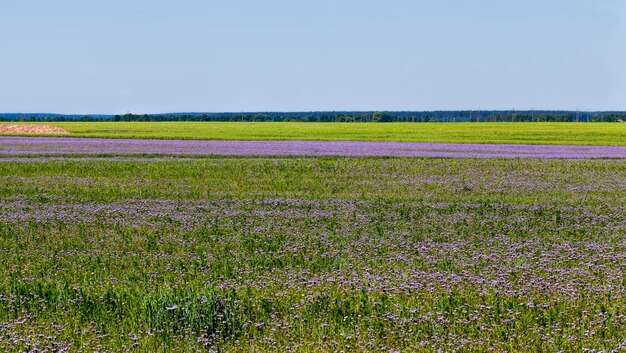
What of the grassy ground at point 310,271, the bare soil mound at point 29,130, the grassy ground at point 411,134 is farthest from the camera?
the bare soil mound at point 29,130

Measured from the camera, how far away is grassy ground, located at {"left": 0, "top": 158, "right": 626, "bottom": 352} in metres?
8.56

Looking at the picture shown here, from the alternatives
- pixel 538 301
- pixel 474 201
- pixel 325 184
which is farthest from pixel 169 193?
pixel 538 301

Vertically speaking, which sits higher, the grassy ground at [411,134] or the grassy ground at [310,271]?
the grassy ground at [310,271]

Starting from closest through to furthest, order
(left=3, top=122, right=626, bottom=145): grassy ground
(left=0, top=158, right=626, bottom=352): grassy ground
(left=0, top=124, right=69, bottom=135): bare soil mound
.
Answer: (left=0, top=158, right=626, bottom=352): grassy ground < (left=3, top=122, right=626, bottom=145): grassy ground < (left=0, top=124, right=69, bottom=135): bare soil mound

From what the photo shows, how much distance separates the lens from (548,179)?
28500mm

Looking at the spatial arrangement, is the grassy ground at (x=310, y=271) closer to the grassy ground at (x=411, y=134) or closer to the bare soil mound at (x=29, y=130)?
the grassy ground at (x=411, y=134)

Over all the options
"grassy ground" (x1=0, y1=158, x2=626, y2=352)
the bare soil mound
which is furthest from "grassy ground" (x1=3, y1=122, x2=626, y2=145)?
"grassy ground" (x1=0, y1=158, x2=626, y2=352)

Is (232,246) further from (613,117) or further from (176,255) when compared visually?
(613,117)

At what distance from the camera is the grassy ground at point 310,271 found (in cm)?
856

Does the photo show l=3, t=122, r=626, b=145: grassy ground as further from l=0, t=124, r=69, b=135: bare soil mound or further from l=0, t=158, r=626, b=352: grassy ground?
l=0, t=158, r=626, b=352: grassy ground

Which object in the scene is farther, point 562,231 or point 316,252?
point 562,231

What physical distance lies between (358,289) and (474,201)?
10932 millimetres

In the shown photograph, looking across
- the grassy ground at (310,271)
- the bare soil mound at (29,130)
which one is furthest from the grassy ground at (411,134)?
the grassy ground at (310,271)

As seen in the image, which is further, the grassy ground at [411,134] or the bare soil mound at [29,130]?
the bare soil mound at [29,130]
